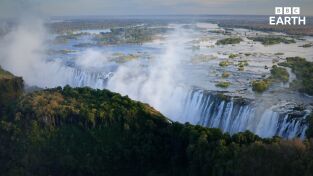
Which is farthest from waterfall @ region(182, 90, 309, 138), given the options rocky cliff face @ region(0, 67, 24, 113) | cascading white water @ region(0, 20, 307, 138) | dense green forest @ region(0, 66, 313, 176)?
rocky cliff face @ region(0, 67, 24, 113)

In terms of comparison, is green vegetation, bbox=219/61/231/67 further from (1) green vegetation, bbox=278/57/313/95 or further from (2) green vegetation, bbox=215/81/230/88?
(2) green vegetation, bbox=215/81/230/88

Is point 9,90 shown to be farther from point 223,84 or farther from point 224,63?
point 224,63

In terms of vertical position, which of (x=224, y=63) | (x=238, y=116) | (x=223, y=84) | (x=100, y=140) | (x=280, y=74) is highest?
(x=224, y=63)

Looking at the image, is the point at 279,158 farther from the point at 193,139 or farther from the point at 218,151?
the point at 193,139

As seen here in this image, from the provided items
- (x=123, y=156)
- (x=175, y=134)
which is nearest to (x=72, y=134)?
(x=123, y=156)

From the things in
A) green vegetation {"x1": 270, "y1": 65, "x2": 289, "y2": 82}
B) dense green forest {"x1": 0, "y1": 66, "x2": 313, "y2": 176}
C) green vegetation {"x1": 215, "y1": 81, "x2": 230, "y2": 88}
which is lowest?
dense green forest {"x1": 0, "y1": 66, "x2": 313, "y2": 176}

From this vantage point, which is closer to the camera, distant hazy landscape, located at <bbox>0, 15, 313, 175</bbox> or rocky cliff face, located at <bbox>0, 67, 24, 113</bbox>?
distant hazy landscape, located at <bbox>0, 15, 313, 175</bbox>

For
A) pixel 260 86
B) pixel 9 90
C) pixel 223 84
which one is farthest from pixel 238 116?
pixel 9 90
